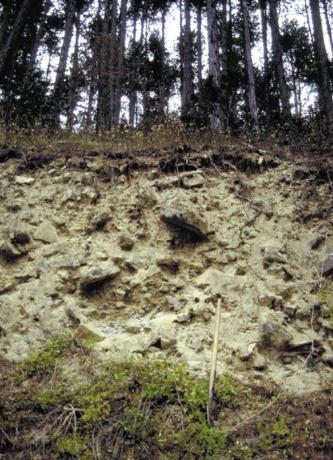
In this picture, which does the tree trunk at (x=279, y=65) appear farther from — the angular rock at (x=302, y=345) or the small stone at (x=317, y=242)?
the angular rock at (x=302, y=345)

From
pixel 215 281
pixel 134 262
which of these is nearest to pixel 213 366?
pixel 215 281

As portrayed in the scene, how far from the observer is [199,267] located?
18.2 feet

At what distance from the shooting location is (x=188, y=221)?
5762mm

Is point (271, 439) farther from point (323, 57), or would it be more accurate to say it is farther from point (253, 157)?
point (323, 57)

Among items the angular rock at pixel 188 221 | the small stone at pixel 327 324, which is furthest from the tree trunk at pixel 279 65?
the small stone at pixel 327 324

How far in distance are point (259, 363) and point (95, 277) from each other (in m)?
2.36

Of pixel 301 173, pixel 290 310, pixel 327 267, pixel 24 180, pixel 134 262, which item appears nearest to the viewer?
pixel 290 310

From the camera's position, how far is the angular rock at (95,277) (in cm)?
535

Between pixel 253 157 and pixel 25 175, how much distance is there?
390 centimetres

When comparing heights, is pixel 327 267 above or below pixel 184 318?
above

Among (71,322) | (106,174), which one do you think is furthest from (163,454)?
(106,174)

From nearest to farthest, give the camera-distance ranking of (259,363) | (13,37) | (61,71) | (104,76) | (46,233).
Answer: (259,363)
(46,233)
(13,37)
(61,71)
(104,76)

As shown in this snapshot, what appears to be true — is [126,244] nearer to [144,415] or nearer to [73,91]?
[144,415]

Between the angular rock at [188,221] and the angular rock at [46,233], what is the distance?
1.71m
